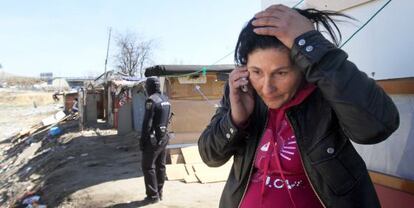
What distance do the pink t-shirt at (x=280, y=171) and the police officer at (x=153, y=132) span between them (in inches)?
246

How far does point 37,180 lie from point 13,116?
37.9 m

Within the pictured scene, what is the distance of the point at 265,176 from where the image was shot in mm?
1762

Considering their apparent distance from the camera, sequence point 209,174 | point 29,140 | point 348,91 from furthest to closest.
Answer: point 29,140
point 209,174
point 348,91

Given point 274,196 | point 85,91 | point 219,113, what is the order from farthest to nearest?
point 85,91, point 219,113, point 274,196

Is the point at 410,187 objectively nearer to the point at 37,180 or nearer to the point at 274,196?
the point at 274,196

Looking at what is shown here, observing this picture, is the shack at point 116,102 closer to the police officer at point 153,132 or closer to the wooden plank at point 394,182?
the police officer at point 153,132

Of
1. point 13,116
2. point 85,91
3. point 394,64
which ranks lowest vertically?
point 13,116

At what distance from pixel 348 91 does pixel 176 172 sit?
9687 mm

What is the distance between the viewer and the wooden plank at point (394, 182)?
2.21 m

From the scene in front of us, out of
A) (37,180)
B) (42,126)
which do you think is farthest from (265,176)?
(42,126)

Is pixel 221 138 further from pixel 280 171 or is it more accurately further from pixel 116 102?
pixel 116 102

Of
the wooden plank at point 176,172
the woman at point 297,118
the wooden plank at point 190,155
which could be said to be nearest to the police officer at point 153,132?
the wooden plank at point 176,172

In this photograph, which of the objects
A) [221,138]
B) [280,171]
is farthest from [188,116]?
[280,171]

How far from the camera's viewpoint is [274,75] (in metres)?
1.65
